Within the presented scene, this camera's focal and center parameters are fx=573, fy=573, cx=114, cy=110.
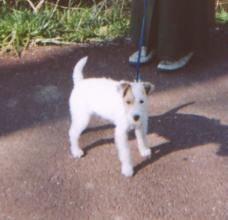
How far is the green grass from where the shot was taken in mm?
6262

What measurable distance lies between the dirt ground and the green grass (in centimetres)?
25

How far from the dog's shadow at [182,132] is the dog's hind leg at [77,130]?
13 cm

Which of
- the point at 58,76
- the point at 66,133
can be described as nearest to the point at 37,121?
the point at 66,133

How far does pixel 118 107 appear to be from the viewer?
4020 millimetres

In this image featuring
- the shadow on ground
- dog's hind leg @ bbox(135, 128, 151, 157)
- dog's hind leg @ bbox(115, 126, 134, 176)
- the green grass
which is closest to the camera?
dog's hind leg @ bbox(115, 126, 134, 176)

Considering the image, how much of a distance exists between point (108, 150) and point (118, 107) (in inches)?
24.4

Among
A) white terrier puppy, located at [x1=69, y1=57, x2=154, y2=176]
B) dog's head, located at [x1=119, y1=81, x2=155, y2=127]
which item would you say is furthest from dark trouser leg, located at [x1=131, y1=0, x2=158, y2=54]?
dog's head, located at [x1=119, y1=81, x2=155, y2=127]

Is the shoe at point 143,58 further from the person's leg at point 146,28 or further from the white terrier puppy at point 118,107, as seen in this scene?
the white terrier puppy at point 118,107

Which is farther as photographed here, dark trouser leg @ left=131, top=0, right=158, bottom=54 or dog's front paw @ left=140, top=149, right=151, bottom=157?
dark trouser leg @ left=131, top=0, right=158, bottom=54

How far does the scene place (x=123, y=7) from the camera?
22.7 ft

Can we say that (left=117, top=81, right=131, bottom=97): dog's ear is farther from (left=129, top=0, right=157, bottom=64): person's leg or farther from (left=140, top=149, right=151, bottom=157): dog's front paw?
(left=129, top=0, right=157, bottom=64): person's leg

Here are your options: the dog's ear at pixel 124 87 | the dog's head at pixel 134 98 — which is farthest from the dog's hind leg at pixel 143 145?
the dog's ear at pixel 124 87

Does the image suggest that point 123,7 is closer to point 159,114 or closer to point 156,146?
point 159,114

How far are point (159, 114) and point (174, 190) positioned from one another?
3.62ft
